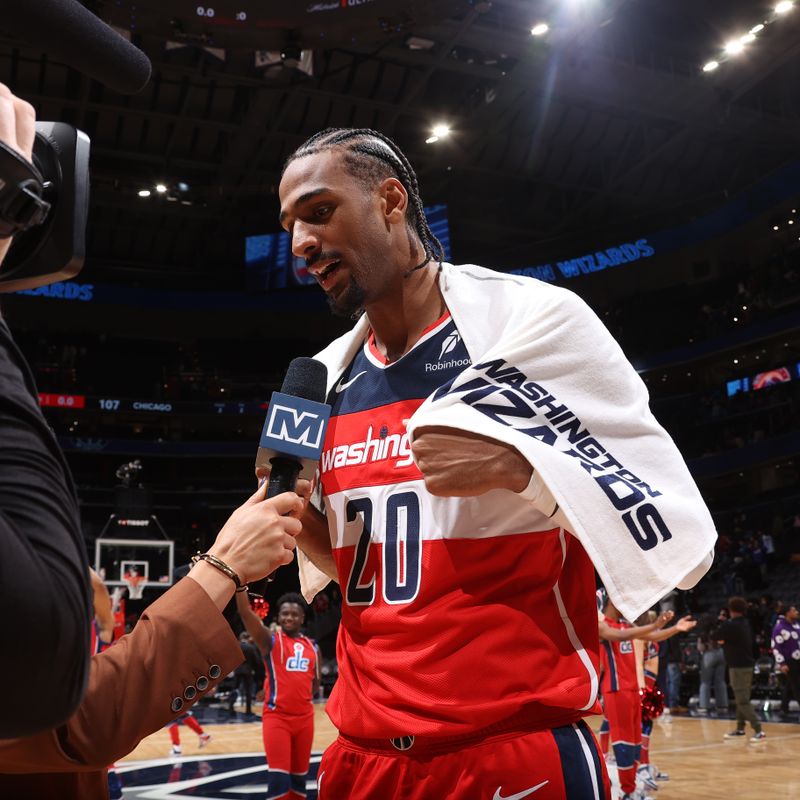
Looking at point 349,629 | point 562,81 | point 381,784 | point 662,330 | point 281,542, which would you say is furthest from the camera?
point 662,330

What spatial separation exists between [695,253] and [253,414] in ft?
49.1

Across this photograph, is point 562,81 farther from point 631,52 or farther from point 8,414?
point 8,414

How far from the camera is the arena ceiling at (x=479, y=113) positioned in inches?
680

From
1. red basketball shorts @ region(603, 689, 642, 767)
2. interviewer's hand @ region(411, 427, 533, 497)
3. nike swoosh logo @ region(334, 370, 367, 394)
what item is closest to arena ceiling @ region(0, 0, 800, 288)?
red basketball shorts @ region(603, 689, 642, 767)

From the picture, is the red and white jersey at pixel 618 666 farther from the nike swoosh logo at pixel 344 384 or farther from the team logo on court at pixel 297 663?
the nike swoosh logo at pixel 344 384

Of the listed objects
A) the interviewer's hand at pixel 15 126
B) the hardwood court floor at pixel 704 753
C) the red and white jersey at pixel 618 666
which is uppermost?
the interviewer's hand at pixel 15 126

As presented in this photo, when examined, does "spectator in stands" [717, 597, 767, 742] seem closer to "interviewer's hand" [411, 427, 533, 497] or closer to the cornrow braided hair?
the cornrow braided hair

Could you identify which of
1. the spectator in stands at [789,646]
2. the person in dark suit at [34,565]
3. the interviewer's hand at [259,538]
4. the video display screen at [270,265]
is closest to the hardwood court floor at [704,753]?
the spectator in stands at [789,646]

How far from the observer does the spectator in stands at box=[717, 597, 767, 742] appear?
39.6ft

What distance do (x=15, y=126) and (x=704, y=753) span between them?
39.2ft

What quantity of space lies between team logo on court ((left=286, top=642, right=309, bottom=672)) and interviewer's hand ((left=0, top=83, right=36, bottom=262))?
789cm

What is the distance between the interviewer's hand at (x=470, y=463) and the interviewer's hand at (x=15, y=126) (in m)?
0.90

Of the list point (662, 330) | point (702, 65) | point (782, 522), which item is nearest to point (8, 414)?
point (702, 65)

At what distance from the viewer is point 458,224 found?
27.6m
